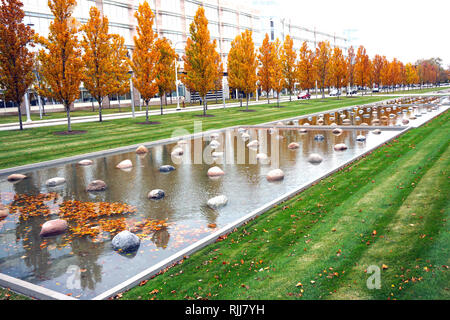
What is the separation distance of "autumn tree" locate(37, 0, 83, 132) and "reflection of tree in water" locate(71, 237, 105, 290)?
694 inches

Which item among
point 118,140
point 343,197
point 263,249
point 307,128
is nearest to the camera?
point 263,249

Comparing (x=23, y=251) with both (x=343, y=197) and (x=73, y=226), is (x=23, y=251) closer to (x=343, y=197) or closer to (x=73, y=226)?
(x=73, y=226)

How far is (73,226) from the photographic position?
316 inches

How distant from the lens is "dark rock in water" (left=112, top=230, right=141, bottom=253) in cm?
665

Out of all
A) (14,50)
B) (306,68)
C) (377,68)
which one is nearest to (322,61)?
(306,68)

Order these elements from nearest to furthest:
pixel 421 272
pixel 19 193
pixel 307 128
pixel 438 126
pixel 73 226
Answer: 1. pixel 421 272
2. pixel 73 226
3. pixel 19 193
4. pixel 438 126
5. pixel 307 128

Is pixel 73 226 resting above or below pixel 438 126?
below

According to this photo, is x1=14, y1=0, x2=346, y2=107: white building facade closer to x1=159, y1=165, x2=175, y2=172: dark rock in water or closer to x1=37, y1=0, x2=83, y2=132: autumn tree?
x1=37, y1=0, x2=83, y2=132: autumn tree

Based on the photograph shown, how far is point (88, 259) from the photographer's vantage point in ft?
20.9

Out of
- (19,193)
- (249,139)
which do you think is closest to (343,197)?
(19,193)

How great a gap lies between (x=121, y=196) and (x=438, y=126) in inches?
653

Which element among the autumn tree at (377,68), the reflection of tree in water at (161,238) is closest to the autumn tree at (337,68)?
the autumn tree at (377,68)

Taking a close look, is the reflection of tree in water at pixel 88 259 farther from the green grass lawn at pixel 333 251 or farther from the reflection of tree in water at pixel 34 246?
the green grass lawn at pixel 333 251

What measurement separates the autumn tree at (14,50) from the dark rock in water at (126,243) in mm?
20596
